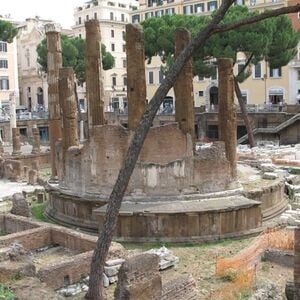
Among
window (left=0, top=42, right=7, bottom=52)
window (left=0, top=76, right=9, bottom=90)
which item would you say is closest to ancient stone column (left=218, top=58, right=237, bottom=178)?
window (left=0, top=76, right=9, bottom=90)

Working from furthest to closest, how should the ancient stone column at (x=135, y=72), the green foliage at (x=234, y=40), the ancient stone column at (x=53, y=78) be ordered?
the green foliage at (x=234, y=40) < the ancient stone column at (x=53, y=78) < the ancient stone column at (x=135, y=72)

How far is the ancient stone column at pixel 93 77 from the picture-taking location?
16.5m

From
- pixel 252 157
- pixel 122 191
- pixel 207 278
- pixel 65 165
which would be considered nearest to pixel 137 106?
pixel 65 165

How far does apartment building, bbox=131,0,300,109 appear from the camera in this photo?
1774 inches

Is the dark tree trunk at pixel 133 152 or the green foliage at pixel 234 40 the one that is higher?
the green foliage at pixel 234 40

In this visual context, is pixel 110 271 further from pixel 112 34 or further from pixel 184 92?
pixel 112 34

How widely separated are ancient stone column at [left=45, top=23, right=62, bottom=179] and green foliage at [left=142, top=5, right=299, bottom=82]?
12.5 m

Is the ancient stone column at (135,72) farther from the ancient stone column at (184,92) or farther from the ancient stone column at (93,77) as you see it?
the ancient stone column at (93,77)

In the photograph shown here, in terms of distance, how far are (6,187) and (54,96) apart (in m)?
6.20

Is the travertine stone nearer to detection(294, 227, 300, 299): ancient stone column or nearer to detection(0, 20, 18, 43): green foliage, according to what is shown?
detection(294, 227, 300, 299): ancient stone column

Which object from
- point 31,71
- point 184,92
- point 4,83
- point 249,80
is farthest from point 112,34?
point 184,92

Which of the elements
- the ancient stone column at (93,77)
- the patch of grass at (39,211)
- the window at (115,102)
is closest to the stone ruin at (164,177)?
the patch of grass at (39,211)

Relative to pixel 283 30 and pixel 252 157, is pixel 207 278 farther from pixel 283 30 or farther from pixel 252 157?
pixel 283 30

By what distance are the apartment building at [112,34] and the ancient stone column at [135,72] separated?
136ft
